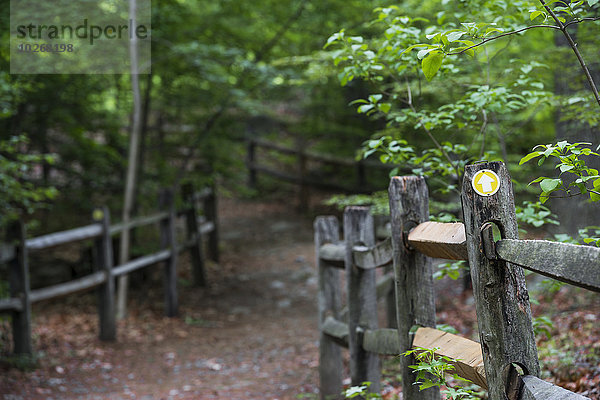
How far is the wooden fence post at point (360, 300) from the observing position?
343cm

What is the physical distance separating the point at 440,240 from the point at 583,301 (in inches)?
165

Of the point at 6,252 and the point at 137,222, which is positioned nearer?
the point at 6,252

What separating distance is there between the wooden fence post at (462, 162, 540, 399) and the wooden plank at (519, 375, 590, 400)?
6 cm

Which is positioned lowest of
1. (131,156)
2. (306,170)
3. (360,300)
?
(360,300)

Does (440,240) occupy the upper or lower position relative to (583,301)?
upper

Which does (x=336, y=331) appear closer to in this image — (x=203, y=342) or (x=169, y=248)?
(x=203, y=342)

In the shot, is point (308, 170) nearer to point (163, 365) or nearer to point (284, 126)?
point (284, 126)

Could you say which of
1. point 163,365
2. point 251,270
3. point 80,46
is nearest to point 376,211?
point 163,365

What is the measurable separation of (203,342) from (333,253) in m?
3.70

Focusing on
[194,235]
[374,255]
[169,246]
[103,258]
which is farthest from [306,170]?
[374,255]

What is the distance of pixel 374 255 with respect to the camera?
302 cm

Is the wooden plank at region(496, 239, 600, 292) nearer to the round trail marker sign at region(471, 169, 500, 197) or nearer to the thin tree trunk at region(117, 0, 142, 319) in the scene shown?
the round trail marker sign at region(471, 169, 500, 197)

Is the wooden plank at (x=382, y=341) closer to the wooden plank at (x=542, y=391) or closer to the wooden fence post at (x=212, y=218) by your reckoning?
the wooden plank at (x=542, y=391)

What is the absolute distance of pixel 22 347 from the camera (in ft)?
18.2
